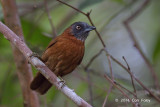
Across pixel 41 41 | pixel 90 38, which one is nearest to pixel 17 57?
pixel 41 41

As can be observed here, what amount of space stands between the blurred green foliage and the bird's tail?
9.2 inches

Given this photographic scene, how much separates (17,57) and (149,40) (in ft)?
11.0

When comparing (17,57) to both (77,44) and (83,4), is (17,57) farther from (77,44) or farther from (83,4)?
(83,4)

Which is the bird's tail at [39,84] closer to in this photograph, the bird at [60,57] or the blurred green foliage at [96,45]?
the bird at [60,57]

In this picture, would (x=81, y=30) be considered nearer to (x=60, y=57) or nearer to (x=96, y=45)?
(x=60, y=57)

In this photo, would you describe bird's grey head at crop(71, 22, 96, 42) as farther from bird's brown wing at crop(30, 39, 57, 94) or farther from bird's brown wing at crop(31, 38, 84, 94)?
bird's brown wing at crop(30, 39, 57, 94)

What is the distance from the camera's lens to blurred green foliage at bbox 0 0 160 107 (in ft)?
16.9

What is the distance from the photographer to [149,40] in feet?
22.4

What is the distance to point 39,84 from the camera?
4289mm

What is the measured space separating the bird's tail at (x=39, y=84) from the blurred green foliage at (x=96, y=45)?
23 centimetres

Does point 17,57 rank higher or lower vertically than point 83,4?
lower

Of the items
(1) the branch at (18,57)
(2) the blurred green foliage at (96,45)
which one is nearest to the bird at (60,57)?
(1) the branch at (18,57)

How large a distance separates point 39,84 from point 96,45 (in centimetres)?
281

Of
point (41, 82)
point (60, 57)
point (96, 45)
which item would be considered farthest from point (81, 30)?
point (96, 45)
